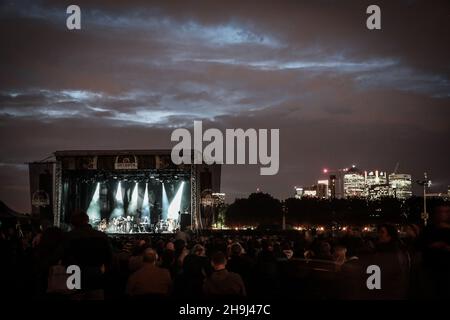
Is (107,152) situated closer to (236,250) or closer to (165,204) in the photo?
(165,204)

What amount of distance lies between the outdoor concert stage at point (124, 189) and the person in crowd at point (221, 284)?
3028 cm

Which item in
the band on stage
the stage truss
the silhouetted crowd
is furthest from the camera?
the band on stage

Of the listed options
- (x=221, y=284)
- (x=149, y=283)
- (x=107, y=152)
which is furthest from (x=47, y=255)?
(x=107, y=152)

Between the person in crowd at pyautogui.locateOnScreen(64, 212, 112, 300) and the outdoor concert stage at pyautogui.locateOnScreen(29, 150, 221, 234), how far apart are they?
29.6 metres

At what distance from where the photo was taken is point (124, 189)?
43.1 meters

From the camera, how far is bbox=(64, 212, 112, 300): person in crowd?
8.38 meters

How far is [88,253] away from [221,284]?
1.92 m

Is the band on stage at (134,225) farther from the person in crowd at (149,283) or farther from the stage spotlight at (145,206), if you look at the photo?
the person in crowd at (149,283)

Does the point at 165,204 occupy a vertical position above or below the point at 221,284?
above

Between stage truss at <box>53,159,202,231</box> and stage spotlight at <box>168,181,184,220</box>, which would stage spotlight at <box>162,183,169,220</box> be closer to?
stage spotlight at <box>168,181,184,220</box>

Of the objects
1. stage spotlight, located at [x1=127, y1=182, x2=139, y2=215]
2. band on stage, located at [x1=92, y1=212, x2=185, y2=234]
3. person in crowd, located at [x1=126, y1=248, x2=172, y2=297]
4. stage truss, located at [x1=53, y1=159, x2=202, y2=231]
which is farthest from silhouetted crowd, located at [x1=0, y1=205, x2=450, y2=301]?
stage spotlight, located at [x1=127, y1=182, x2=139, y2=215]
